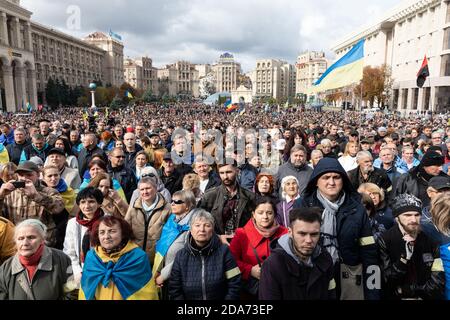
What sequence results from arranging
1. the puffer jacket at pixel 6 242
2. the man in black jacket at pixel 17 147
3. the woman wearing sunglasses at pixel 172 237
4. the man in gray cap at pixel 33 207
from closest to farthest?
1. the puffer jacket at pixel 6 242
2. the woman wearing sunglasses at pixel 172 237
3. the man in gray cap at pixel 33 207
4. the man in black jacket at pixel 17 147

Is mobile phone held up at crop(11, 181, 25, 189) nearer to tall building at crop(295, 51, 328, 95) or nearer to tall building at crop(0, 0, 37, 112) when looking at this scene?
tall building at crop(0, 0, 37, 112)

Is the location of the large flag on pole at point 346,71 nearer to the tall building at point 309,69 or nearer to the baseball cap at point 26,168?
the baseball cap at point 26,168

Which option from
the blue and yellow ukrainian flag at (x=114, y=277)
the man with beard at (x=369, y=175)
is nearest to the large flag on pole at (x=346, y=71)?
the man with beard at (x=369, y=175)

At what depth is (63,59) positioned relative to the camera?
75.0 m

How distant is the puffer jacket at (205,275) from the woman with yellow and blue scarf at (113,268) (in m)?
0.27

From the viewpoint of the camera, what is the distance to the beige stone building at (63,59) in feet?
215

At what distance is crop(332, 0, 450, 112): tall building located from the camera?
1451 inches

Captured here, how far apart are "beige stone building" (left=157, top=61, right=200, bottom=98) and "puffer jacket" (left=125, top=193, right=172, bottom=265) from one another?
153537mm

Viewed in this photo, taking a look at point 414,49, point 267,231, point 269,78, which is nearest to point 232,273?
point 267,231

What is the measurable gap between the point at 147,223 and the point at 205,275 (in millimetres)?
1141

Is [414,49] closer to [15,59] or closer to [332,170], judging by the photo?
[332,170]

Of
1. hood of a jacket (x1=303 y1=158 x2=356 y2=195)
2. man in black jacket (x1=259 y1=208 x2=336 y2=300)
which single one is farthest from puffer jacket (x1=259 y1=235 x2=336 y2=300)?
hood of a jacket (x1=303 y1=158 x2=356 y2=195)

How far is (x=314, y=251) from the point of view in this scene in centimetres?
235
